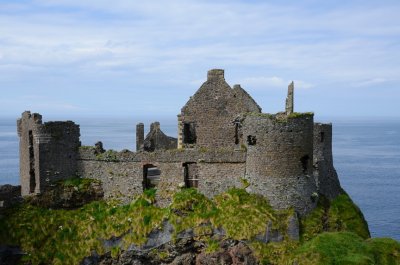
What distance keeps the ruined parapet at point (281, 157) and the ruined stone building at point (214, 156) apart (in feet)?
0.18

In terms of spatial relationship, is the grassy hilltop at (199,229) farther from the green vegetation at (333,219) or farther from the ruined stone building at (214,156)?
the ruined stone building at (214,156)

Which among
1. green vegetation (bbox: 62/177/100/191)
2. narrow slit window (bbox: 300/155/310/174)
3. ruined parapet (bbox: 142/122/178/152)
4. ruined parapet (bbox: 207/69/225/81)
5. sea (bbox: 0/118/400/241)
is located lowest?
A: sea (bbox: 0/118/400/241)

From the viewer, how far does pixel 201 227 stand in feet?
97.2

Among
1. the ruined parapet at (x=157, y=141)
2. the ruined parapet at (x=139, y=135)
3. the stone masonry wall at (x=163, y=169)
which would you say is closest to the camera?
the stone masonry wall at (x=163, y=169)

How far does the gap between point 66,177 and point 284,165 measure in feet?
46.8

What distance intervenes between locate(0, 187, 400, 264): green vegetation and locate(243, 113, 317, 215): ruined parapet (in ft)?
2.52

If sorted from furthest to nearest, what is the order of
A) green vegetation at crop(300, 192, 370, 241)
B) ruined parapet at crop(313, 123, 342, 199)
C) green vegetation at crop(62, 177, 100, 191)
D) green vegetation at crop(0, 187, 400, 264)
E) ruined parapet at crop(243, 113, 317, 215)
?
1. green vegetation at crop(62, 177, 100, 191)
2. ruined parapet at crop(313, 123, 342, 199)
3. green vegetation at crop(300, 192, 370, 241)
4. ruined parapet at crop(243, 113, 317, 215)
5. green vegetation at crop(0, 187, 400, 264)

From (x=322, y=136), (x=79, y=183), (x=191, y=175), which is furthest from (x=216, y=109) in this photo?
(x=79, y=183)

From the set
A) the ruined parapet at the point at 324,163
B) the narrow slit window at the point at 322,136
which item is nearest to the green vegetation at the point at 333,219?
the ruined parapet at the point at 324,163

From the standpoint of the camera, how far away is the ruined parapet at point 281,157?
29.6 metres

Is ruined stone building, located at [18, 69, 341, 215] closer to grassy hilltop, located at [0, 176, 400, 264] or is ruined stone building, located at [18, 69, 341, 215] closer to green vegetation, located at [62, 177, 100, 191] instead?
green vegetation, located at [62, 177, 100, 191]

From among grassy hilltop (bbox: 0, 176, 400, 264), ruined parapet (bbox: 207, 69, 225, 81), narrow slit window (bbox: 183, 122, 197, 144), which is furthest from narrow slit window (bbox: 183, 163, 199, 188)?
ruined parapet (bbox: 207, 69, 225, 81)

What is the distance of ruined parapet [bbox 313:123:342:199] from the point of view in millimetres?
34062

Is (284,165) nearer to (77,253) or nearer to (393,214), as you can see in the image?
(77,253)
